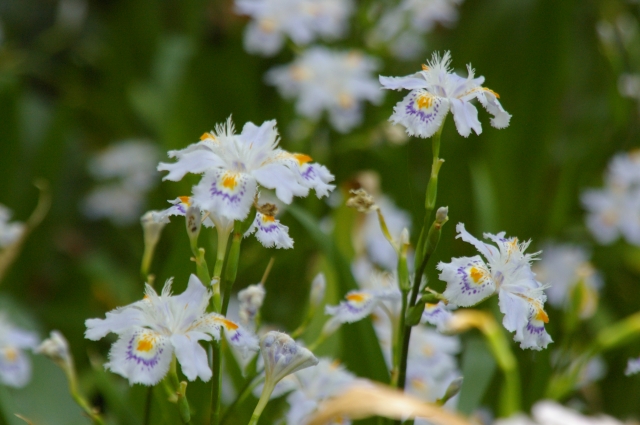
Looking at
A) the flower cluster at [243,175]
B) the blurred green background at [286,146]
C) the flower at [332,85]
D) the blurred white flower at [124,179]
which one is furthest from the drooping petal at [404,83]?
the blurred white flower at [124,179]

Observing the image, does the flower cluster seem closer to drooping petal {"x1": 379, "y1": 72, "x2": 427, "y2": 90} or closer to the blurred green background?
drooping petal {"x1": 379, "y1": 72, "x2": 427, "y2": 90}

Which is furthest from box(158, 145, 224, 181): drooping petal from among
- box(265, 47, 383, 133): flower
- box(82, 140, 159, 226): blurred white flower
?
box(82, 140, 159, 226): blurred white flower

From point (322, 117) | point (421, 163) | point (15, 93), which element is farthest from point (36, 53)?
point (421, 163)

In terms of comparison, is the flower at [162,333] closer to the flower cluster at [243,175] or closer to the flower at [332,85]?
the flower cluster at [243,175]

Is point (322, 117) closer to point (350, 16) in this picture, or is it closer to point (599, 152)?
point (350, 16)

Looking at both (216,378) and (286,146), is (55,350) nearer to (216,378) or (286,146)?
(216,378)

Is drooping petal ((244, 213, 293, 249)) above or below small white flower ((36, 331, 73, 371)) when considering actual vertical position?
above
